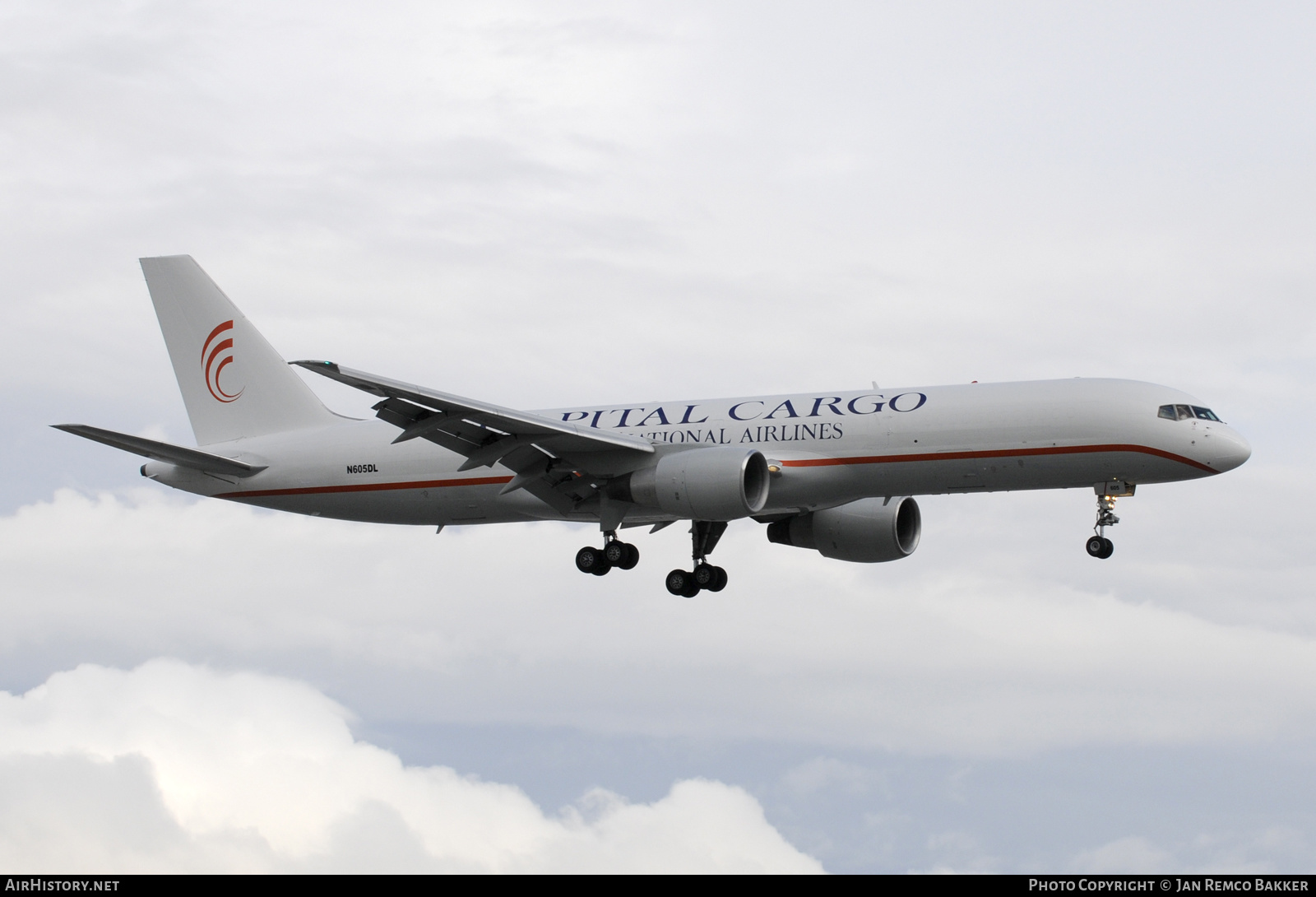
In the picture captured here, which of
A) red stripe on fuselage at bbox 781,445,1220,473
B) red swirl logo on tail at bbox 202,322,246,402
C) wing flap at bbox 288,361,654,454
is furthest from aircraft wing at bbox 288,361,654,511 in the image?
red swirl logo on tail at bbox 202,322,246,402

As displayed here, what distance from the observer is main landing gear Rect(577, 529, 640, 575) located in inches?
1443

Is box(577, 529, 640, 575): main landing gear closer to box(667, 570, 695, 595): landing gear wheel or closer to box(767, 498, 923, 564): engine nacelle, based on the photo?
box(667, 570, 695, 595): landing gear wheel

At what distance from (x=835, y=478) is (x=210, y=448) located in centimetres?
1769

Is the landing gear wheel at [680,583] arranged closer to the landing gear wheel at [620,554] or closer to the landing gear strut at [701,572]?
the landing gear strut at [701,572]

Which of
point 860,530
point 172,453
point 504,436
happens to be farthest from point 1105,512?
point 172,453

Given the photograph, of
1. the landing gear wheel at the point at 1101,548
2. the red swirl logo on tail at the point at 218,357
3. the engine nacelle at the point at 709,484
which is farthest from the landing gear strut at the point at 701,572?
the red swirl logo on tail at the point at 218,357

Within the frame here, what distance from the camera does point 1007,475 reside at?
110 feet

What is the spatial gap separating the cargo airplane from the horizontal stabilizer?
0.21 feet

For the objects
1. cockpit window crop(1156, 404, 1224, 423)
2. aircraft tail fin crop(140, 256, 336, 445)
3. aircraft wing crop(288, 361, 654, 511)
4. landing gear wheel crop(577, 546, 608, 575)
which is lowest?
landing gear wheel crop(577, 546, 608, 575)

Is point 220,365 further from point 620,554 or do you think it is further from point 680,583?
point 680,583
